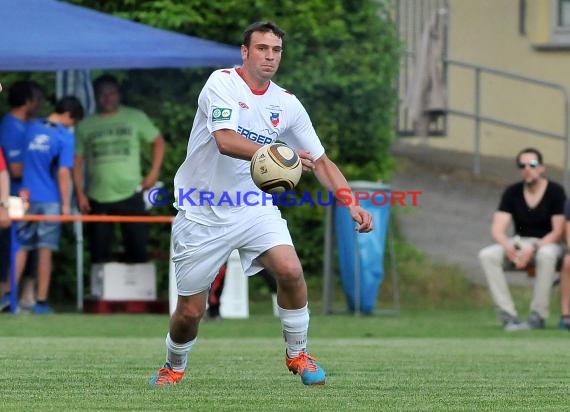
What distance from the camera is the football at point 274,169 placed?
783 cm

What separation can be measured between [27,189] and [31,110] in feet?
2.68

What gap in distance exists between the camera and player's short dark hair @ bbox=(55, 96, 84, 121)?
1566cm

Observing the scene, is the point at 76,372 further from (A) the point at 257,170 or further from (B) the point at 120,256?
(B) the point at 120,256

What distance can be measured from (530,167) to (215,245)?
7.08 metres

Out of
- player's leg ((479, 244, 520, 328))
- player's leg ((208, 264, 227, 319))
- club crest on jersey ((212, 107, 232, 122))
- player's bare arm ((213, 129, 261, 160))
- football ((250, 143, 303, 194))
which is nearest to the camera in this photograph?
football ((250, 143, 303, 194))

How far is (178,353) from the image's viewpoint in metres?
8.48

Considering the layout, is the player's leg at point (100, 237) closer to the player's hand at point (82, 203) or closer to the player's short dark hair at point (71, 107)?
the player's hand at point (82, 203)

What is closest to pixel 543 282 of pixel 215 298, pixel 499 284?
pixel 499 284

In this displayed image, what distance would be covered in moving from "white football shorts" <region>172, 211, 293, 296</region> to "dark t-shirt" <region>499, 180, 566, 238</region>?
276 inches

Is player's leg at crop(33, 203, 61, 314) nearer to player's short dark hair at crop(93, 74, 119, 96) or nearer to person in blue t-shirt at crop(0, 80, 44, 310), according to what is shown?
person in blue t-shirt at crop(0, 80, 44, 310)

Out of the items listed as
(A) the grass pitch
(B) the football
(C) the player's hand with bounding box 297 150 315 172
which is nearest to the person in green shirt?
(A) the grass pitch

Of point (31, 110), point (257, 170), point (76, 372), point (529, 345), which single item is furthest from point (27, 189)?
point (257, 170)

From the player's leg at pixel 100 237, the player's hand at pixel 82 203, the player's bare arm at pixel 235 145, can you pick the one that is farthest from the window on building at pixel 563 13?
the player's bare arm at pixel 235 145

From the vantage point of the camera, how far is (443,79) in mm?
20547
